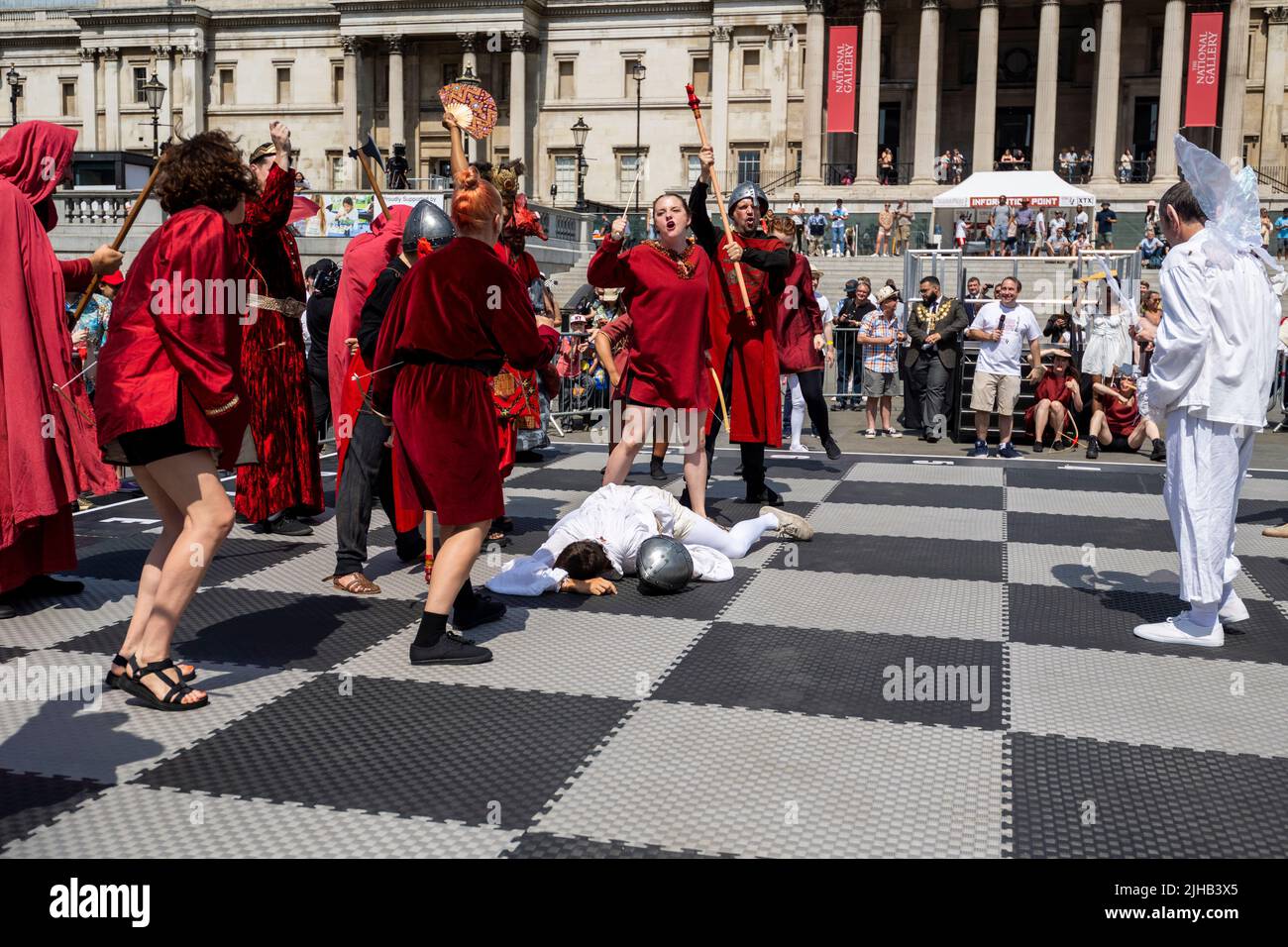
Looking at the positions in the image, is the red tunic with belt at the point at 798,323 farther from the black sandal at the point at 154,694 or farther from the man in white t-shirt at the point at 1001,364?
the black sandal at the point at 154,694

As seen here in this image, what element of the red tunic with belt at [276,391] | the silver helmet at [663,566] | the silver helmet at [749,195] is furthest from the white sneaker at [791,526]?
the red tunic with belt at [276,391]

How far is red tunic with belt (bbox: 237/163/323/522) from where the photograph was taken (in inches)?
299

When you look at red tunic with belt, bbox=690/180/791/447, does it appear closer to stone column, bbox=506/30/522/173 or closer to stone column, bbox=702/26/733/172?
stone column, bbox=702/26/733/172

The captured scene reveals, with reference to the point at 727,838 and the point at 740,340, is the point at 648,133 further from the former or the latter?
the point at 727,838

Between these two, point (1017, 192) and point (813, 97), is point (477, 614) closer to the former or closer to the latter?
point (1017, 192)

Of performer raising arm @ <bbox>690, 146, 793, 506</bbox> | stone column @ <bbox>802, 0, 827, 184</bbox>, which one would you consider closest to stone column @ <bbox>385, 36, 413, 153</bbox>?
stone column @ <bbox>802, 0, 827, 184</bbox>

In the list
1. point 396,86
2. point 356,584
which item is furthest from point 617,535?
point 396,86

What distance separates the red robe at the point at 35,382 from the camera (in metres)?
6.02

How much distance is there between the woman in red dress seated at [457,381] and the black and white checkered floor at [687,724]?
1.64ft

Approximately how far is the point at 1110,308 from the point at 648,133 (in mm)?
51960

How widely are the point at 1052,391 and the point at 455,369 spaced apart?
10.8 meters

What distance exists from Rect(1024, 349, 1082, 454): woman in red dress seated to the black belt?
33.5 ft

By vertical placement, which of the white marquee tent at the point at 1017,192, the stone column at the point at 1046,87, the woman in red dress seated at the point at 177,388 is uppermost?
the stone column at the point at 1046,87

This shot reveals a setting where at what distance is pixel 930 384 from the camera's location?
598 inches
